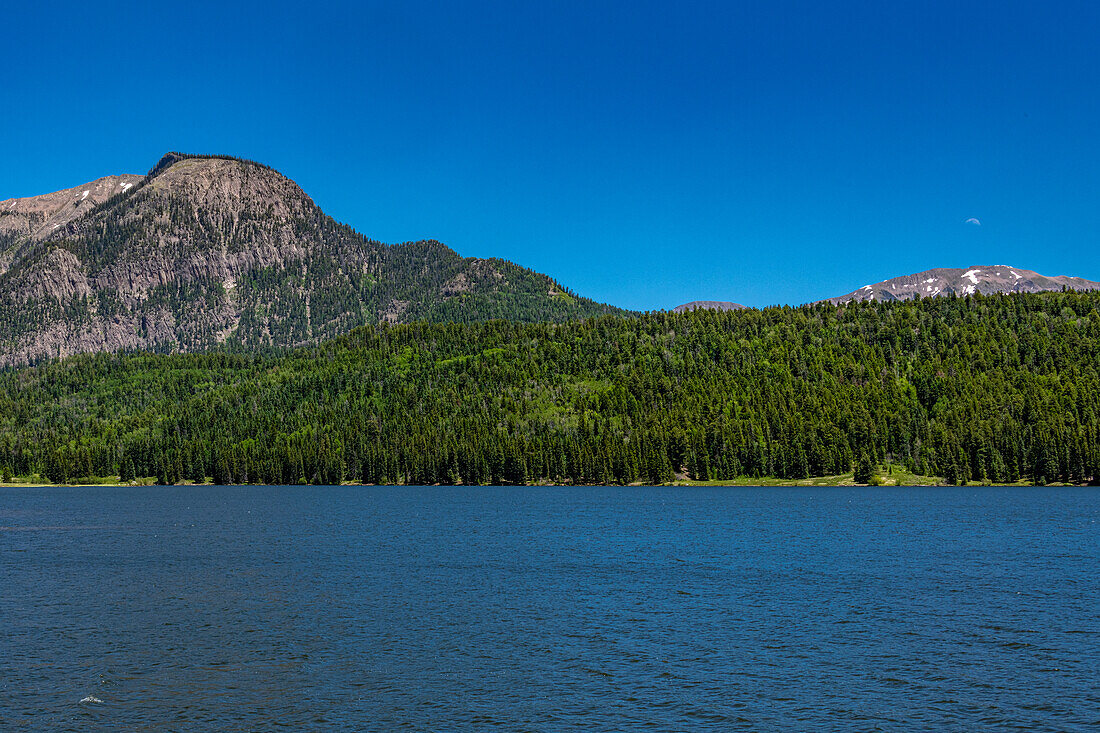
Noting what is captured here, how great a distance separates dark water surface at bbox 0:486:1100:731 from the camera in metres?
40.2

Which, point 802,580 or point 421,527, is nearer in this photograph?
point 802,580

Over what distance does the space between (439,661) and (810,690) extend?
2055cm

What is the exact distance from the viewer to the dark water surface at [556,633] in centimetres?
4025

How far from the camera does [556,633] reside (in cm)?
5631

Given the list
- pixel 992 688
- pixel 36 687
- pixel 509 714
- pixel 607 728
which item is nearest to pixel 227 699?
pixel 36 687

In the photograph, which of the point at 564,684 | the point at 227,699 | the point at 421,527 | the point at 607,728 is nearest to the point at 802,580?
the point at 564,684

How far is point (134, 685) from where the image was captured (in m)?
44.8

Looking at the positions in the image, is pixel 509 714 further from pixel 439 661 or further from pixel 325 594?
pixel 325 594

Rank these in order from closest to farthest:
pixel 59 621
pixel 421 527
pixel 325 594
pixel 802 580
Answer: pixel 59 621 < pixel 325 594 < pixel 802 580 < pixel 421 527

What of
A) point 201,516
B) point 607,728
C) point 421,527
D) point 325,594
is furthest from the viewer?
point 201,516

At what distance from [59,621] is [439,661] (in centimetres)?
2976

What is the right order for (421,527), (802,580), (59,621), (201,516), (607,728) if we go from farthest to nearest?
(201,516) → (421,527) → (802,580) → (59,621) → (607,728)

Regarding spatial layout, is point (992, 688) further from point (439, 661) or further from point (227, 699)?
point (227, 699)

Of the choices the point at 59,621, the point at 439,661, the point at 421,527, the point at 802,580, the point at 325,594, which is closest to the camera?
the point at 439,661
